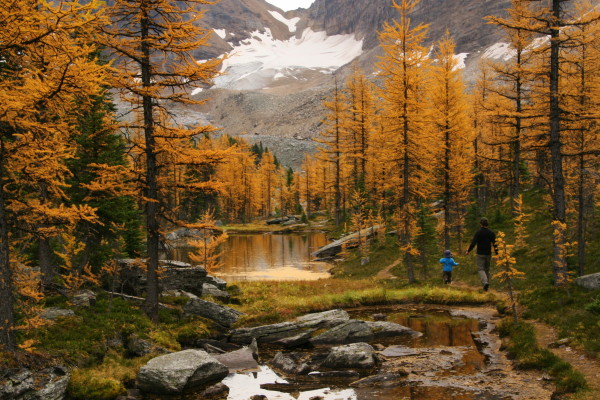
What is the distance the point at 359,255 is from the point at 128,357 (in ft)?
84.0

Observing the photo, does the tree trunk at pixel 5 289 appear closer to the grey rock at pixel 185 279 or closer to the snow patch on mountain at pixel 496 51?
the grey rock at pixel 185 279

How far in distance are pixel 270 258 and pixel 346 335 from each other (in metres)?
29.1

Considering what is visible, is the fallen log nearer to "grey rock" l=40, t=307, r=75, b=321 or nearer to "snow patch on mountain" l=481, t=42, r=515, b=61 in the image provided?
"grey rock" l=40, t=307, r=75, b=321

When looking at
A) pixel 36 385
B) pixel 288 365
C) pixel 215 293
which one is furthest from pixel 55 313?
pixel 215 293

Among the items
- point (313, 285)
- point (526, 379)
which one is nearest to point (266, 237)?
point (313, 285)

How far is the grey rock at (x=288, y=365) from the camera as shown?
39.3 ft

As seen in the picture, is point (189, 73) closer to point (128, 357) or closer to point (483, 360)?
point (128, 357)

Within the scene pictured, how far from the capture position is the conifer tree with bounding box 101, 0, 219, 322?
14.0 m

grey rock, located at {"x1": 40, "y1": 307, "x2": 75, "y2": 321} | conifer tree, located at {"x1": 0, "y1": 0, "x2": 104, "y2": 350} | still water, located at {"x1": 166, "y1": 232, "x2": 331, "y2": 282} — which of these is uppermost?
conifer tree, located at {"x1": 0, "y1": 0, "x2": 104, "y2": 350}

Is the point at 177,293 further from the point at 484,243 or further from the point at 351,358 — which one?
the point at 484,243

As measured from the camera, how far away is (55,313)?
43.6ft

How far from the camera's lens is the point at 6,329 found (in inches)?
361

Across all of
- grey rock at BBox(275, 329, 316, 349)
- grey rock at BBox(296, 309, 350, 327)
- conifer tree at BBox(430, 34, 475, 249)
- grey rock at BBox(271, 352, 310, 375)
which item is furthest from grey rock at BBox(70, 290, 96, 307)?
conifer tree at BBox(430, 34, 475, 249)

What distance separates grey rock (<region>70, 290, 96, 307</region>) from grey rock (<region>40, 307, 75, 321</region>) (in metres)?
0.95
